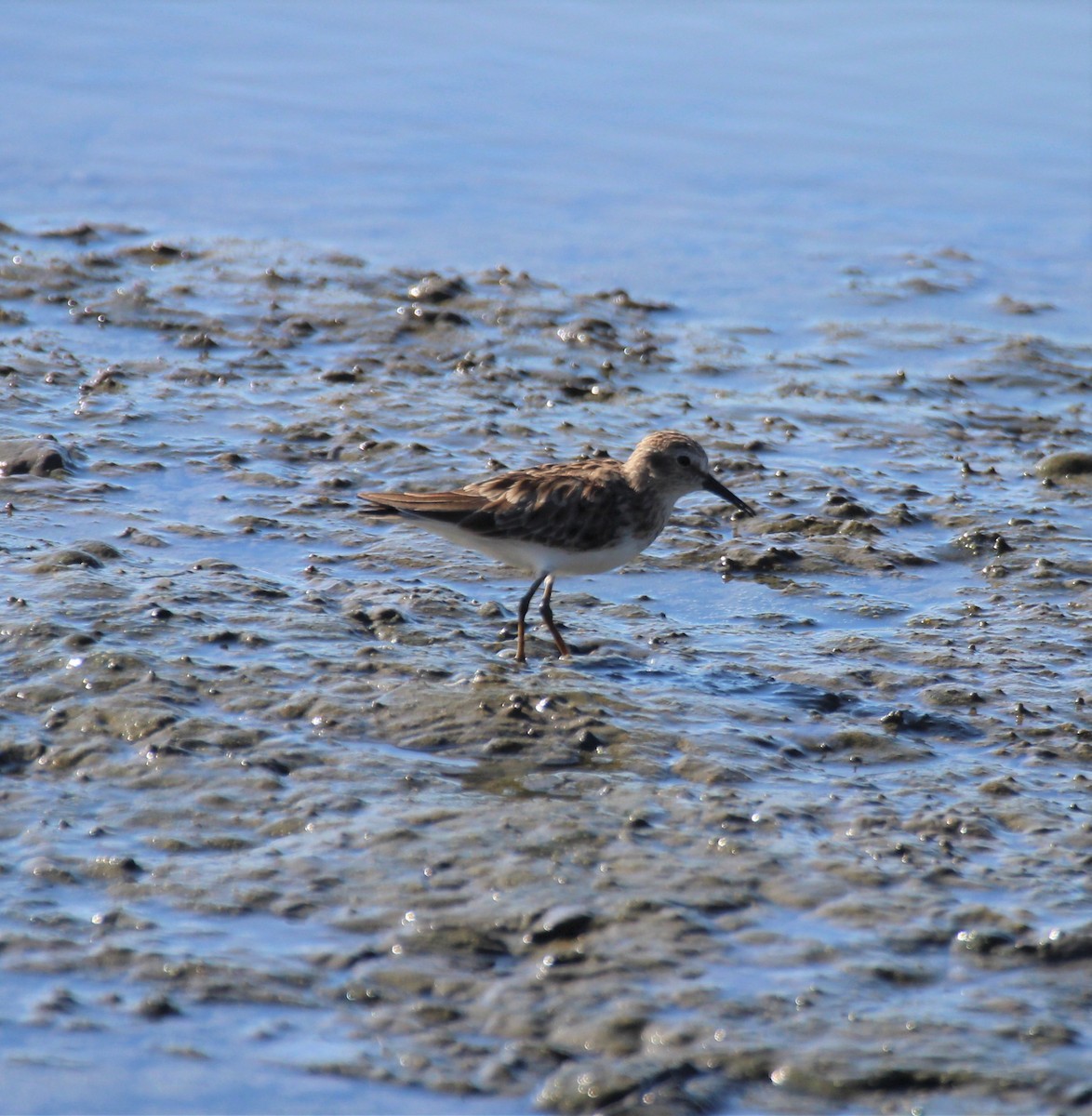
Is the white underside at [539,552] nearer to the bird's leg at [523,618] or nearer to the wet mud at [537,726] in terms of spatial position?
the bird's leg at [523,618]

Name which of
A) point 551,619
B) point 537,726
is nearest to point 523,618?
point 551,619

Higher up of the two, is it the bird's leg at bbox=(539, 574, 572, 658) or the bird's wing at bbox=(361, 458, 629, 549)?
the bird's wing at bbox=(361, 458, 629, 549)

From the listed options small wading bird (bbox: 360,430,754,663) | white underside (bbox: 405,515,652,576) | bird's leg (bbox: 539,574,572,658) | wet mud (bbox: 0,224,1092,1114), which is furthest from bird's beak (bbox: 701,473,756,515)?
bird's leg (bbox: 539,574,572,658)

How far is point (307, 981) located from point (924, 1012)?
1848 millimetres

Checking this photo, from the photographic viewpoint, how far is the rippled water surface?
4703mm

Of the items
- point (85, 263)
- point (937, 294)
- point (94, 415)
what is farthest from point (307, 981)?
point (937, 294)

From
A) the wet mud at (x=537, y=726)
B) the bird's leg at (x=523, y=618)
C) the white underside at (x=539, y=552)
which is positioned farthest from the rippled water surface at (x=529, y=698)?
the white underside at (x=539, y=552)

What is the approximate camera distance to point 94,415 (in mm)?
9852

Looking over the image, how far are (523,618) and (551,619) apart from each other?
0.13 m

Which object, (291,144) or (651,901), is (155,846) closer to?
(651,901)

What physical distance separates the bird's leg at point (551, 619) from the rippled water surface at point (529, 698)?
0.15m

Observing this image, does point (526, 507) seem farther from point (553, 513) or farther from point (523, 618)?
point (523, 618)

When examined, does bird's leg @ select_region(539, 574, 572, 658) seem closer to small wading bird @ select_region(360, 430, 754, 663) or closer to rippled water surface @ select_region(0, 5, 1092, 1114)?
small wading bird @ select_region(360, 430, 754, 663)

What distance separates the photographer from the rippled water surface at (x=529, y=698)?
4.70 m
